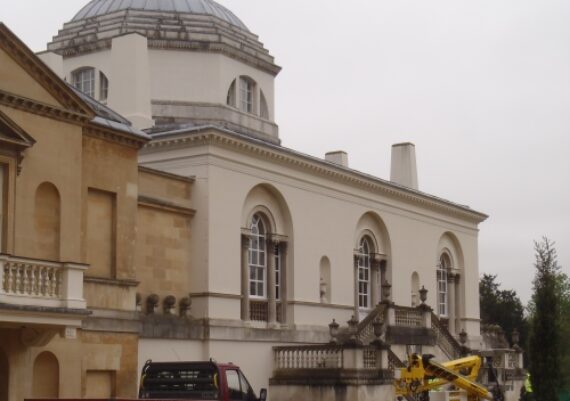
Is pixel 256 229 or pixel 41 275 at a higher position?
pixel 256 229

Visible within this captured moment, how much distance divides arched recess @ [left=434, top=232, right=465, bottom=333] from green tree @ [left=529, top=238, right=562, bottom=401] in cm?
1630

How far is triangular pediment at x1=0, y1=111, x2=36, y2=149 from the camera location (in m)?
23.8

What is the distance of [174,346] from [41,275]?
821 cm

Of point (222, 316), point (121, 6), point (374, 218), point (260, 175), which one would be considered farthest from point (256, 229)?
point (121, 6)

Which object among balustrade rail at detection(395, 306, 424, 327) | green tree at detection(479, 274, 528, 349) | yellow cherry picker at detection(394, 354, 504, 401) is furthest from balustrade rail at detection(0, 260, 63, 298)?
→ green tree at detection(479, 274, 528, 349)

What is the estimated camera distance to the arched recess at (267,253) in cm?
3450

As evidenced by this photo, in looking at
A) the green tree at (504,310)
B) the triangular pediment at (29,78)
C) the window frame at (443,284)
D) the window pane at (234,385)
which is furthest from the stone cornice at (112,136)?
the green tree at (504,310)

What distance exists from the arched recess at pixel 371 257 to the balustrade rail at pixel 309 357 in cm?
638

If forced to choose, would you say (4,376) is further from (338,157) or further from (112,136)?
(338,157)

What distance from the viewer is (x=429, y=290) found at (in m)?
44.8

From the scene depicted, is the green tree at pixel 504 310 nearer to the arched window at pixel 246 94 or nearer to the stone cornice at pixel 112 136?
the arched window at pixel 246 94

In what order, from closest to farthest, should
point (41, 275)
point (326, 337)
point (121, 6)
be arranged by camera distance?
point (41, 275)
point (326, 337)
point (121, 6)

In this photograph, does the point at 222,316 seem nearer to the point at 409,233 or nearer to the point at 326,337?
the point at 326,337

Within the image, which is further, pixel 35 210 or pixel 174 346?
pixel 174 346
